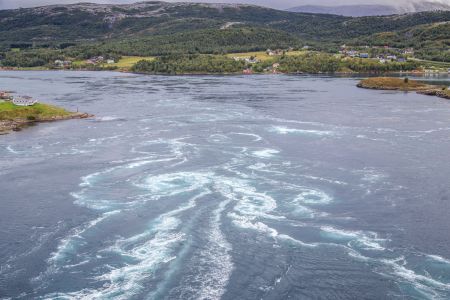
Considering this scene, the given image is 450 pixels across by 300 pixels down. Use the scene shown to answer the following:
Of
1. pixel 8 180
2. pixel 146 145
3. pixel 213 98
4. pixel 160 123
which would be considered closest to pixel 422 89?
pixel 213 98

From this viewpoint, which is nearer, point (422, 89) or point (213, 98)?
point (213, 98)

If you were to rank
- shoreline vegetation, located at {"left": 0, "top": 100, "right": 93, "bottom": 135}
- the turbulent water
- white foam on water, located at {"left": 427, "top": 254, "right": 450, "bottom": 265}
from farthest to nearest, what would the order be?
shoreline vegetation, located at {"left": 0, "top": 100, "right": 93, "bottom": 135}
white foam on water, located at {"left": 427, "top": 254, "right": 450, "bottom": 265}
the turbulent water

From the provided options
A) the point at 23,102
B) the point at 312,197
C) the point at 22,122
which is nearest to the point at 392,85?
the point at 23,102

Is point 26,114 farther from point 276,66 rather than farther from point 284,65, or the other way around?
point 284,65

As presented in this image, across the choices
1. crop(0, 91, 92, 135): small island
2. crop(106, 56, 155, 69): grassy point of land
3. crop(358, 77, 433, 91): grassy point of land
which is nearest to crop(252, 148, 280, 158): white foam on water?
crop(0, 91, 92, 135): small island

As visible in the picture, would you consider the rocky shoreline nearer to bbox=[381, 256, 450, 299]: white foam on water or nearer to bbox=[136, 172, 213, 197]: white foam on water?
bbox=[136, 172, 213, 197]: white foam on water

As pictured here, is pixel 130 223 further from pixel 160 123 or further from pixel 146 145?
pixel 160 123

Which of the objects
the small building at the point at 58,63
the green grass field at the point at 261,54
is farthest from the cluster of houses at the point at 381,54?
the small building at the point at 58,63
